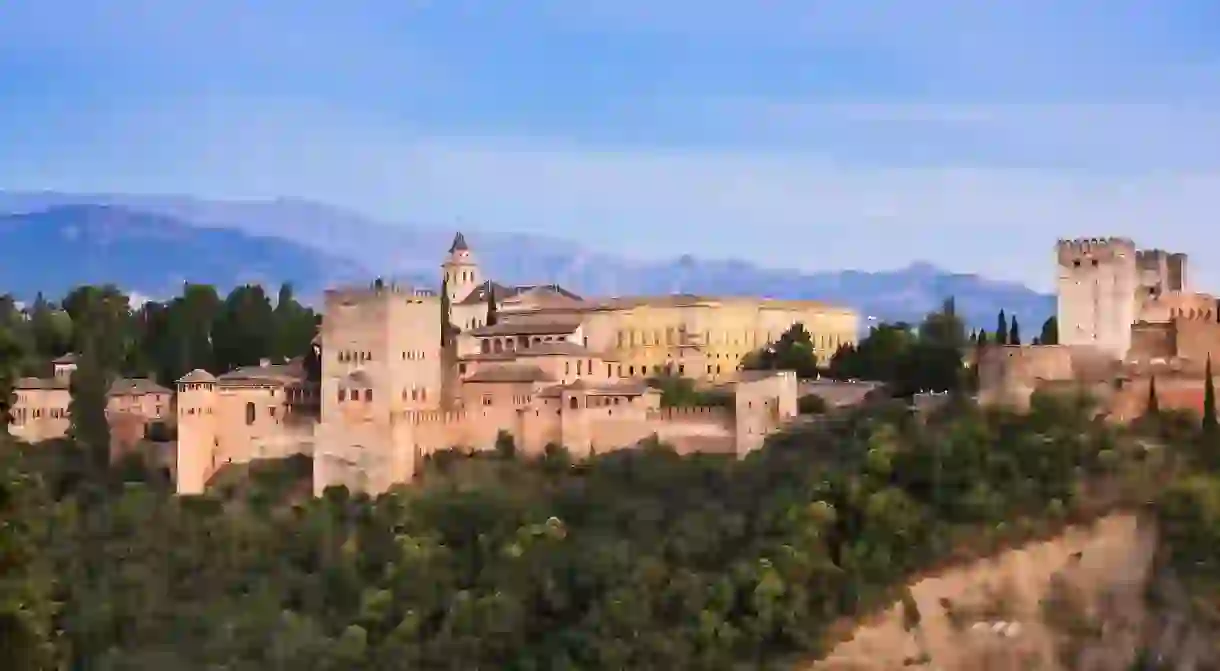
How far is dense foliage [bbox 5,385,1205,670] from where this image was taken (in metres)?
19.4

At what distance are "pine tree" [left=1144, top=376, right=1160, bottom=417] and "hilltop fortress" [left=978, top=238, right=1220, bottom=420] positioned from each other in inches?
3.4

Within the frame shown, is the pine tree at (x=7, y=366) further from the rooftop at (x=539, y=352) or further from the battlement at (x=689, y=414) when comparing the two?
the rooftop at (x=539, y=352)

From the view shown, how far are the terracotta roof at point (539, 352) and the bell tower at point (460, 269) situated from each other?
8736 mm

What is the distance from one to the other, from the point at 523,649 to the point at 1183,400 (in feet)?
26.1

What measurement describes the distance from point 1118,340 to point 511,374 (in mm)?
7807

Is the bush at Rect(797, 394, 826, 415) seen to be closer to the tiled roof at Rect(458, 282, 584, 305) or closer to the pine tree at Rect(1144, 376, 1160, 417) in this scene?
the pine tree at Rect(1144, 376, 1160, 417)

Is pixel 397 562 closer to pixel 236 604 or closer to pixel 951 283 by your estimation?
pixel 236 604

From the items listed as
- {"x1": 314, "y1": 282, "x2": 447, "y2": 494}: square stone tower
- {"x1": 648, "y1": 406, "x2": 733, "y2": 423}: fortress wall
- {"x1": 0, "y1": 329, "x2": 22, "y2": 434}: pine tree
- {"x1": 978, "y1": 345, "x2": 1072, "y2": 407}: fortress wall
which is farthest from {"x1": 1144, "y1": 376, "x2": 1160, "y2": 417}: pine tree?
{"x1": 0, "y1": 329, "x2": 22, "y2": 434}: pine tree

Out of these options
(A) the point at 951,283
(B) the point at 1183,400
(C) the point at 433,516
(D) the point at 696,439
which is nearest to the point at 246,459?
(C) the point at 433,516

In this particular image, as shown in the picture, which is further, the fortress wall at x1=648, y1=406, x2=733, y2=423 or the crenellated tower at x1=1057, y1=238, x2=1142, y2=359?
the fortress wall at x1=648, y1=406, x2=733, y2=423

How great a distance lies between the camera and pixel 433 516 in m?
22.5

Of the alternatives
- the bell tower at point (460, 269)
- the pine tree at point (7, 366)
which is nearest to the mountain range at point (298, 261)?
the bell tower at point (460, 269)

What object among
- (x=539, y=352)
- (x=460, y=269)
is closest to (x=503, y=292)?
(x=460, y=269)

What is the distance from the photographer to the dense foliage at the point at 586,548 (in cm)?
Answer: 1936
